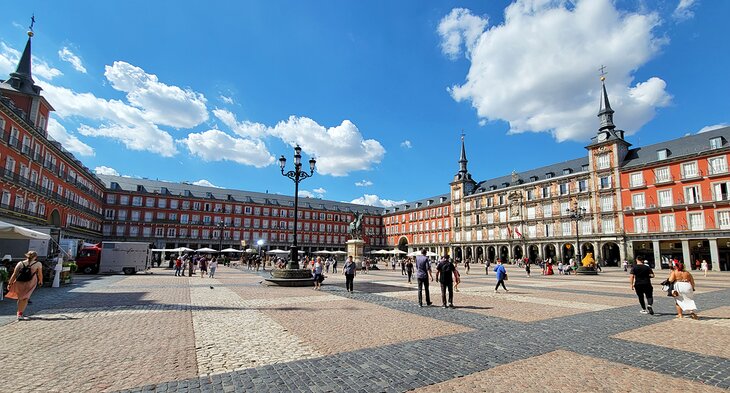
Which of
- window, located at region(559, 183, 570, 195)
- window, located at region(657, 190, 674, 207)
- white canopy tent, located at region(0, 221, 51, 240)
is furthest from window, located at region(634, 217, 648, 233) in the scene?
white canopy tent, located at region(0, 221, 51, 240)

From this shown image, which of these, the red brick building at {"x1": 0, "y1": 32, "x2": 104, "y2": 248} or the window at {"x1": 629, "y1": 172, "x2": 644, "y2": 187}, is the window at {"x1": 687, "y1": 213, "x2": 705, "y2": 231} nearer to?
the window at {"x1": 629, "y1": 172, "x2": 644, "y2": 187}

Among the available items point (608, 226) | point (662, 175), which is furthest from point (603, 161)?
point (608, 226)

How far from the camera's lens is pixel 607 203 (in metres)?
45.6

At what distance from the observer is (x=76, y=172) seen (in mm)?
44531

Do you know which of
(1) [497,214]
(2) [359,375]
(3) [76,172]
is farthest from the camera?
(1) [497,214]

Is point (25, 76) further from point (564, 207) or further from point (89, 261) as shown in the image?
point (564, 207)

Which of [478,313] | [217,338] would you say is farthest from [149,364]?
[478,313]

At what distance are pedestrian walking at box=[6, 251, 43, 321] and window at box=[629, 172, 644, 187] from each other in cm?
5332

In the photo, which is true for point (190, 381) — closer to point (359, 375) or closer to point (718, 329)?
point (359, 375)

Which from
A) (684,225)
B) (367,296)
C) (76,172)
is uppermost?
(76,172)

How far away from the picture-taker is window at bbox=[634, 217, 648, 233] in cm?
4134

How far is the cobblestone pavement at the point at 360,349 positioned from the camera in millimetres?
4477

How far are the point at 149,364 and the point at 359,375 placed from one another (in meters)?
3.06

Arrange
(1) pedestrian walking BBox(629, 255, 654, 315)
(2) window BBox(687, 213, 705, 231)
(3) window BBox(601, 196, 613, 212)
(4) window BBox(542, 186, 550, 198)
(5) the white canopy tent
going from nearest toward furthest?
(1) pedestrian walking BBox(629, 255, 654, 315) < (5) the white canopy tent < (2) window BBox(687, 213, 705, 231) < (3) window BBox(601, 196, 613, 212) < (4) window BBox(542, 186, 550, 198)
